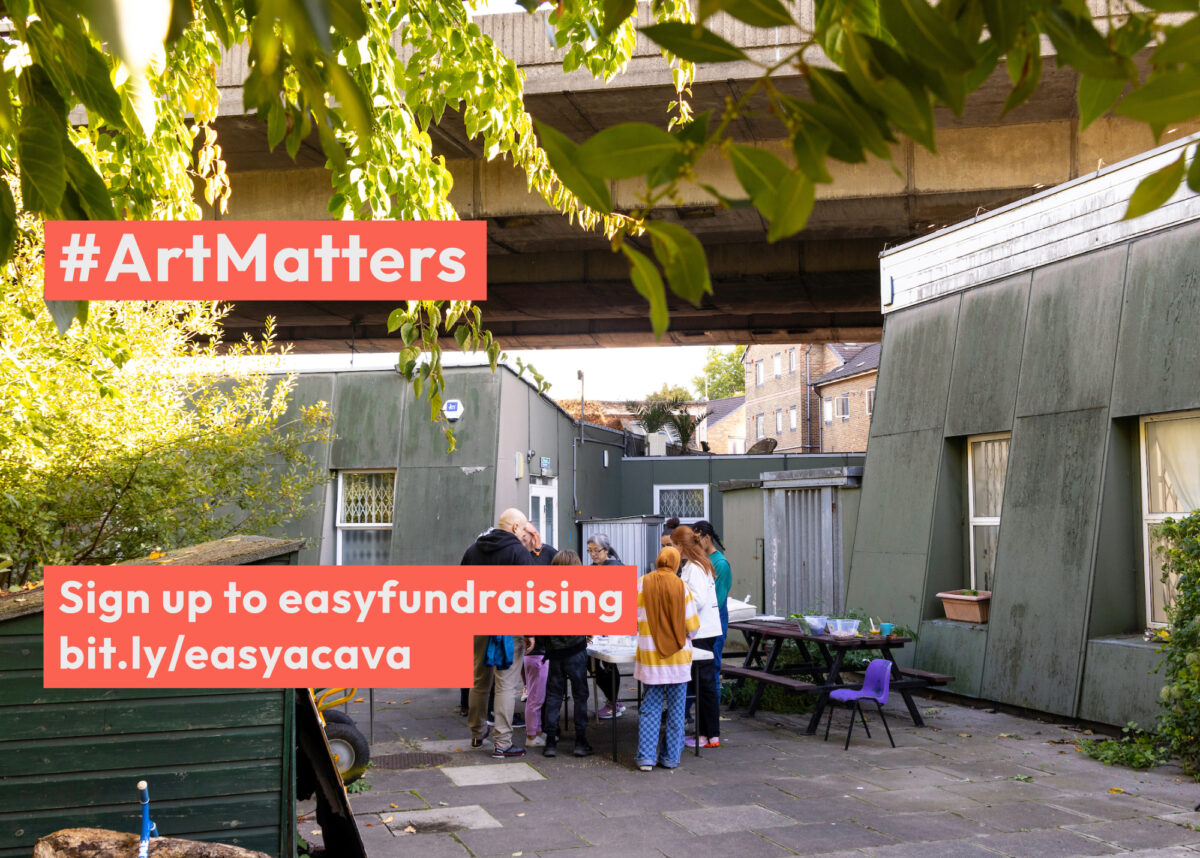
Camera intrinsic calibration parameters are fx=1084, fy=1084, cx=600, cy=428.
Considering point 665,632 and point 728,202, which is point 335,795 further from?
point 728,202

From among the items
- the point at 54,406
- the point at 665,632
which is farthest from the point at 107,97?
the point at 665,632

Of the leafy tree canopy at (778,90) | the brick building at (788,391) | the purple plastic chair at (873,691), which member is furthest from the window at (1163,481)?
the brick building at (788,391)

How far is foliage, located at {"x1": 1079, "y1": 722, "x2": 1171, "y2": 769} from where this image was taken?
26.4ft

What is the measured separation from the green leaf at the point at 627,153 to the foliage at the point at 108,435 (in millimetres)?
4605

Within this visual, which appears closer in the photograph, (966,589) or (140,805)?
(140,805)

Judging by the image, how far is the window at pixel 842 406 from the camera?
4888cm

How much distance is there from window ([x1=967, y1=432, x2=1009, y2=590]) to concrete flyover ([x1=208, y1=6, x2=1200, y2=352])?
→ 3104mm

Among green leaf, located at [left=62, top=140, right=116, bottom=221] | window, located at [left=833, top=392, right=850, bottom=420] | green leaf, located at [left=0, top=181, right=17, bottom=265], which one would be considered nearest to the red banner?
green leaf, located at [left=62, top=140, right=116, bottom=221]

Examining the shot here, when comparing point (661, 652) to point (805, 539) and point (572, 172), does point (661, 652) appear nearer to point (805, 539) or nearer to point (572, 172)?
point (805, 539)

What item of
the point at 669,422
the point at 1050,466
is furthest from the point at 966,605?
the point at 669,422

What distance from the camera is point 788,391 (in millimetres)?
57531

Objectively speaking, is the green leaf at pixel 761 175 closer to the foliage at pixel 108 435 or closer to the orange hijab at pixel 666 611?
the foliage at pixel 108 435

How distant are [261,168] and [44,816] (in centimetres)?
1060

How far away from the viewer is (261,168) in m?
13.7
